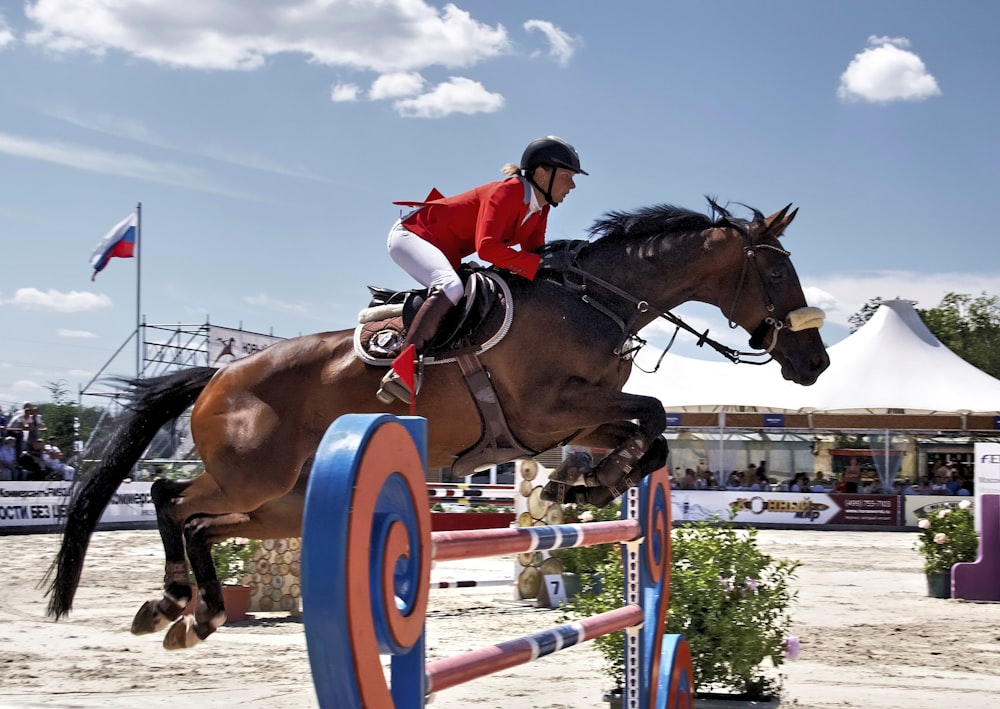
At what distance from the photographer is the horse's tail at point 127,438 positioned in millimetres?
4598

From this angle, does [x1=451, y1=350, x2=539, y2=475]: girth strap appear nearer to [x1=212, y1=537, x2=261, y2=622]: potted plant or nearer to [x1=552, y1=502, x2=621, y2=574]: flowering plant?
[x1=552, y1=502, x2=621, y2=574]: flowering plant

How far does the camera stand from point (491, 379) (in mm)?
3969

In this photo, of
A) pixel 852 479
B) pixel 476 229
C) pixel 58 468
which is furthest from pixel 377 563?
pixel 852 479

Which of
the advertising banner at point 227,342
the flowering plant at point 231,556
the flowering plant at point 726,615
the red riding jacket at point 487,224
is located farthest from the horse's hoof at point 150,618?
the advertising banner at point 227,342

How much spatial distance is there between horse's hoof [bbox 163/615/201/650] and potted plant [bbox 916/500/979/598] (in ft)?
26.5

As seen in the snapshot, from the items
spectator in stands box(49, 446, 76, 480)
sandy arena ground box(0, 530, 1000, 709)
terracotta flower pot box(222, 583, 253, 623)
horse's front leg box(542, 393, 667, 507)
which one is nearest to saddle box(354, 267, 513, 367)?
horse's front leg box(542, 393, 667, 507)

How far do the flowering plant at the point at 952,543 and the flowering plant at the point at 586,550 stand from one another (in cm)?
337

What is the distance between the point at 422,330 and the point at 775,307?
1394 mm

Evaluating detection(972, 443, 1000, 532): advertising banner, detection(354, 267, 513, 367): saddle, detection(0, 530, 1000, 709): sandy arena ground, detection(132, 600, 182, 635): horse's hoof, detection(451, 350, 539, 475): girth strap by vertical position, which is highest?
detection(354, 267, 513, 367): saddle

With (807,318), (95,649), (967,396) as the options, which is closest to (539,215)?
(807,318)

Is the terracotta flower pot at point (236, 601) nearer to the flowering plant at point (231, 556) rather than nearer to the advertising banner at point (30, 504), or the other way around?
the flowering plant at point (231, 556)

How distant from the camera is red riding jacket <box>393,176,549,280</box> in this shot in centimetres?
387

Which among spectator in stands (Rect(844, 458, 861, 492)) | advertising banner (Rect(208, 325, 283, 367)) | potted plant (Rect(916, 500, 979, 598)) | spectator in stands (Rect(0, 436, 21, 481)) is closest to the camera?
potted plant (Rect(916, 500, 979, 598))

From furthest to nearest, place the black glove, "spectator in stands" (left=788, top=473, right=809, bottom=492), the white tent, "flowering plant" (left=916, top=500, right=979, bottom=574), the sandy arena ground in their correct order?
"spectator in stands" (left=788, top=473, right=809, bottom=492), the white tent, "flowering plant" (left=916, top=500, right=979, bottom=574), the sandy arena ground, the black glove
